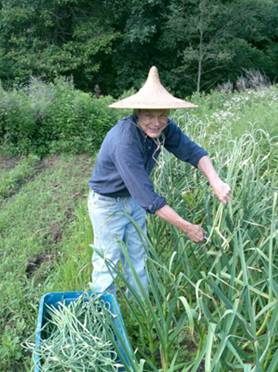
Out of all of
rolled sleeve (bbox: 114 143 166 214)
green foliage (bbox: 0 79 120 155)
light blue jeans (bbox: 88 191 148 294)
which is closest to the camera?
rolled sleeve (bbox: 114 143 166 214)

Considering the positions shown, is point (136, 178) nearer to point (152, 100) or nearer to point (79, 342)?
point (152, 100)

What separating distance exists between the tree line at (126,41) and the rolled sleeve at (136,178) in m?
13.6

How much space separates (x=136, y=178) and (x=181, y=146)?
0.56 metres

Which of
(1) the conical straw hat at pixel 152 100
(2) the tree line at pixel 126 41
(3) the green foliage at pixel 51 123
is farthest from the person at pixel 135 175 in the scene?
(2) the tree line at pixel 126 41

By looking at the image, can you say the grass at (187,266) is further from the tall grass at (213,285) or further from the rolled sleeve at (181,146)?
the rolled sleeve at (181,146)

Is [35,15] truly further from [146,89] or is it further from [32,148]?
[146,89]

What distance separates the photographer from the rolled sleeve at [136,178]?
2.03m

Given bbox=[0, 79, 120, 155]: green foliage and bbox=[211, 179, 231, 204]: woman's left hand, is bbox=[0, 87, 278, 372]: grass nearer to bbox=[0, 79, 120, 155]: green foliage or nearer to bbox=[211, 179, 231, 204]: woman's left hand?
bbox=[211, 179, 231, 204]: woman's left hand

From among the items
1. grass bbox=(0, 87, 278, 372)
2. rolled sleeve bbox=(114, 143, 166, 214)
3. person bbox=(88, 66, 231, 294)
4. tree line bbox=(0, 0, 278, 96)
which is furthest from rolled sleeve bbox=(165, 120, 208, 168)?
tree line bbox=(0, 0, 278, 96)

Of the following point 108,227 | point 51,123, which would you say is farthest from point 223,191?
point 51,123

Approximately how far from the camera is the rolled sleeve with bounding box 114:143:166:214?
203 cm

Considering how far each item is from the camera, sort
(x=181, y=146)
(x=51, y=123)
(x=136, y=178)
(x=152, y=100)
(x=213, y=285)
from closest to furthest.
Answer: (x=213, y=285), (x=136, y=178), (x=152, y=100), (x=181, y=146), (x=51, y=123)

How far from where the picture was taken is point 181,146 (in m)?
2.54

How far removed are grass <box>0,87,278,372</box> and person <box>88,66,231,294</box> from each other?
133 mm
